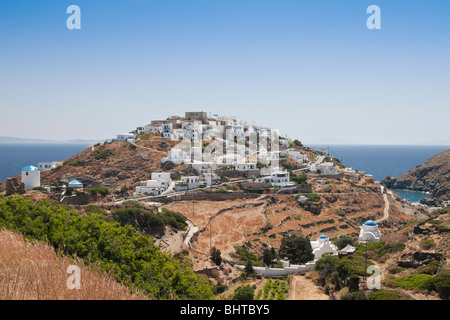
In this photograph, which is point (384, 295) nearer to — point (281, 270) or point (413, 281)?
point (413, 281)

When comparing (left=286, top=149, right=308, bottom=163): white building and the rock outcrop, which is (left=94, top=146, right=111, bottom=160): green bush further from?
(left=286, top=149, right=308, bottom=163): white building

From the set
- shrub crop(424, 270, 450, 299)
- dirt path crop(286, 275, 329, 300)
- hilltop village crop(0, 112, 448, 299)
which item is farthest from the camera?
hilltop village crop(0, 112, 448, 299)

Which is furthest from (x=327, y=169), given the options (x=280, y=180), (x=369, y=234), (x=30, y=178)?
(x=30, y=178)

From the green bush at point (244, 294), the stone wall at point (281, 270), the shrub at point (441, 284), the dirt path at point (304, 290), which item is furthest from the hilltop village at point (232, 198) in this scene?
the shrub at point (441, 284)

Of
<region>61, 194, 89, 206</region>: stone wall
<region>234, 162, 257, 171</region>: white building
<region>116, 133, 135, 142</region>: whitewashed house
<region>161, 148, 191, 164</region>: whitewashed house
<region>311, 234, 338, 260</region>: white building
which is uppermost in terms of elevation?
<region>116, 133, 135, 142</region>: whitewashed house

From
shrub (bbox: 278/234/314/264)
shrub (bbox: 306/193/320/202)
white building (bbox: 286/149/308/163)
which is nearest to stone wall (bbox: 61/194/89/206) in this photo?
shrub (bbox: 278/234/314/264)
